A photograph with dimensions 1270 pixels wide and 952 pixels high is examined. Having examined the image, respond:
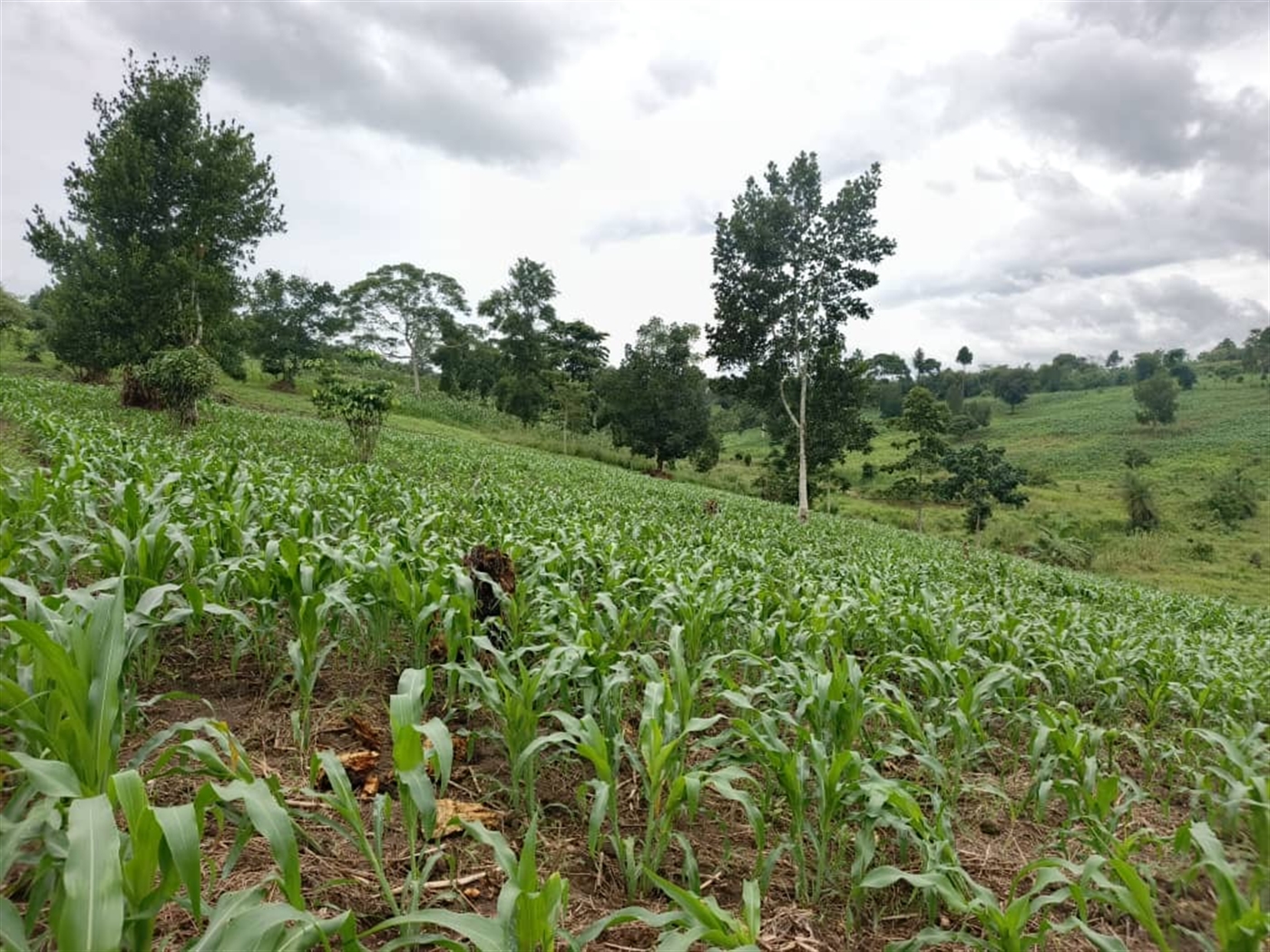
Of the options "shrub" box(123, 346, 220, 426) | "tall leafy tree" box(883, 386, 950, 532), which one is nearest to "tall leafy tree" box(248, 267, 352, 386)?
"shrub" box(123, 346, 220, 426)

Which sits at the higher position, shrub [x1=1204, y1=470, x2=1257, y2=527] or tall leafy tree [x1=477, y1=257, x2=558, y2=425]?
tall leafy tree [x1=477, y1=257, x2=558, y2=425]

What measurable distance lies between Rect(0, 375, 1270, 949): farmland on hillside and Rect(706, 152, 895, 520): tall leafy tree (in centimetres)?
1625

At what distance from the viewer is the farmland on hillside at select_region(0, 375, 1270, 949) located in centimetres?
141

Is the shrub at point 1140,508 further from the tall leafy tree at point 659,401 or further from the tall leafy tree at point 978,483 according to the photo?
the tall leafy tree at point 659,401

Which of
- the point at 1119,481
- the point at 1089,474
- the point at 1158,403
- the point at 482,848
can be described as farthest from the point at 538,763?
the point at 1158,403

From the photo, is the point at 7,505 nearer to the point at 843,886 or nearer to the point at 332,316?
the point at 843,886

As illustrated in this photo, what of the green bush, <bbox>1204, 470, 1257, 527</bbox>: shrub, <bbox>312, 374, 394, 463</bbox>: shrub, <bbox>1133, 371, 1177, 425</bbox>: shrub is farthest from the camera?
<bbox>1133, 371, 1177, 425</bbox>: shrub

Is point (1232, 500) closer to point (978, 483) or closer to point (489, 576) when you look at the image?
point (978, 483)

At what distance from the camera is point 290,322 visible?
42656 mm

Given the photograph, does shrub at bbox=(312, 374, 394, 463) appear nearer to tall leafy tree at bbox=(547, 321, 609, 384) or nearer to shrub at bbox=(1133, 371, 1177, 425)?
tall leafy tree at bbox=(547, 321, 609, 384)

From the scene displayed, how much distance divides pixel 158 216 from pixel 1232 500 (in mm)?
57268

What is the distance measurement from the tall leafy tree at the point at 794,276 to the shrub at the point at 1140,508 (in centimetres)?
2865

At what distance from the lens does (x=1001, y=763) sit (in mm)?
3619

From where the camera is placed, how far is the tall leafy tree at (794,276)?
20125mm
